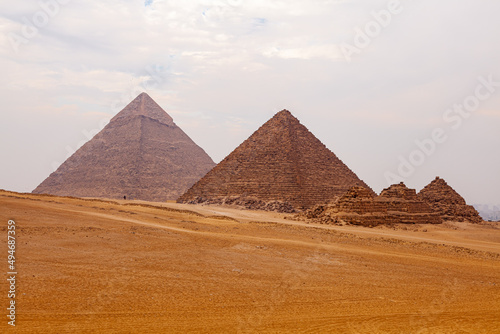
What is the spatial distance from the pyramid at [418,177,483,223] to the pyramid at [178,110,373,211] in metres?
9.25

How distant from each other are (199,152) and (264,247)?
89.0 m

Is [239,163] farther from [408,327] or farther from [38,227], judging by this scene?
[408,327]

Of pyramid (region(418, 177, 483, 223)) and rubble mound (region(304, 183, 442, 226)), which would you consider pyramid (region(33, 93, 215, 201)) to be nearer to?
pyramid (region(418, 177, 483, 223))

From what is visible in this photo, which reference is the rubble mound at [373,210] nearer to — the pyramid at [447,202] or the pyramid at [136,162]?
the pyramid at [447,202]

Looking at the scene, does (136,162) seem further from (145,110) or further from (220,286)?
(220,286)

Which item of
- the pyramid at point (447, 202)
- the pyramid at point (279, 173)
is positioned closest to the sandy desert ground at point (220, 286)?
the pyramid at point (447, 202)

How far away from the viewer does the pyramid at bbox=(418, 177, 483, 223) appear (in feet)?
113

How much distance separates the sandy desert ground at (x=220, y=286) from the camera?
18.0 ft

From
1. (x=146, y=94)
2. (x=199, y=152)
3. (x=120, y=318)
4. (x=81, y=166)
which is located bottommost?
(x=120, y=318)

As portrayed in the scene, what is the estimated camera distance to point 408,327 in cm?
577

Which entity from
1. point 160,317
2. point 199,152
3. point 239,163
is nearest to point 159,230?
point 160,317

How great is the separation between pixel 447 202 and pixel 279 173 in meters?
18.7

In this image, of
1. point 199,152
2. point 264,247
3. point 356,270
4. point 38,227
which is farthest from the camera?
point 199,152

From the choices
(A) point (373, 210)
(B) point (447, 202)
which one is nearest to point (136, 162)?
(B) point (447, 202)
